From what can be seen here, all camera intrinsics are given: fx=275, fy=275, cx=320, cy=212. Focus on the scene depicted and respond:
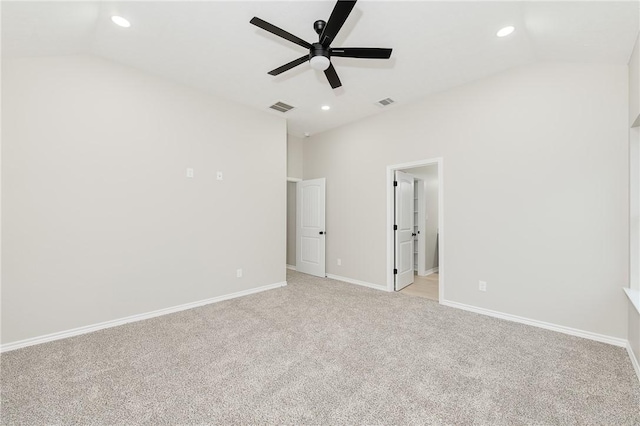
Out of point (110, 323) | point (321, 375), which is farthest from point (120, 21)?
point (321, 375)

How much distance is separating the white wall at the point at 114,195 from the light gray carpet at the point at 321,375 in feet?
1.60

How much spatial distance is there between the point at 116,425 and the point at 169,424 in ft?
1.04

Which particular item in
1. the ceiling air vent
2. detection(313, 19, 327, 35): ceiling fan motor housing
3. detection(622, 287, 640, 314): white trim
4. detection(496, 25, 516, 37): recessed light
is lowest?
→ detection(622, 287, 640, 314): white trim

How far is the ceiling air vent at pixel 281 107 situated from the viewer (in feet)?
14.1

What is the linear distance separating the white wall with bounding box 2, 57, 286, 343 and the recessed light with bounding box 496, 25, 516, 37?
335 centimetres

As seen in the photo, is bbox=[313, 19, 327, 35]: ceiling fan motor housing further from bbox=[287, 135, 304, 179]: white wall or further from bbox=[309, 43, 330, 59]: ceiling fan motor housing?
bbox=[287, 135, 304, 179]: white wall

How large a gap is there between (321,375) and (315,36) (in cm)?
306

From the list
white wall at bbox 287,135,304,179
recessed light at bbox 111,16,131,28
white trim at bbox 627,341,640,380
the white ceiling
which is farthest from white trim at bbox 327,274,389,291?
recessed light at bbox 111,16,131,28

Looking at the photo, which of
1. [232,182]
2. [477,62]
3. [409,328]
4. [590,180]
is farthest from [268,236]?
[590,180]

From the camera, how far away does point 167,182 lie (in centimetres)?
356

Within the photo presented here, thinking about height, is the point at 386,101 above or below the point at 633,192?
above

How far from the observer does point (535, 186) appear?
3100mm

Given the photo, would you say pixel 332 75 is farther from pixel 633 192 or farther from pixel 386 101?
Result: pixel 633 192

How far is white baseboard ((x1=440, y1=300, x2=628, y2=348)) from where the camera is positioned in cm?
266
